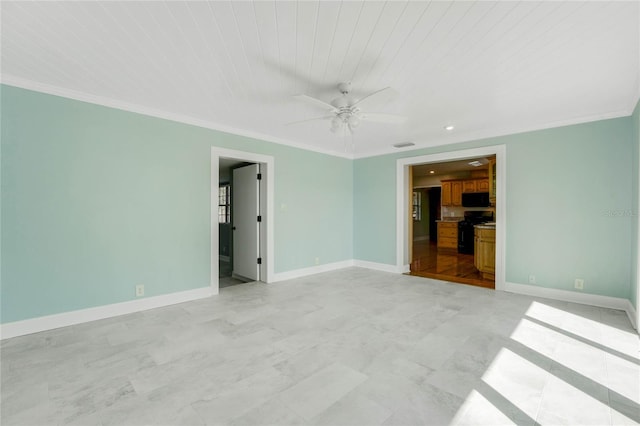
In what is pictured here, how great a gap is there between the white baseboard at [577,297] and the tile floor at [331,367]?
0.21 meters

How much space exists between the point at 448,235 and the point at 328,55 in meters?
8.26

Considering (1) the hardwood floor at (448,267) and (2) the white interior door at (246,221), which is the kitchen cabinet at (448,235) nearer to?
(1) the hardwood floor at (448,267)

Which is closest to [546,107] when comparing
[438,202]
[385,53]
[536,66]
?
[536,66]

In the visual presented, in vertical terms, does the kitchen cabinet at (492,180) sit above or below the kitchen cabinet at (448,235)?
above

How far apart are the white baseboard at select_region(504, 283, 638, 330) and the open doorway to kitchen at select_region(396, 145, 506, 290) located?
0.25 meters

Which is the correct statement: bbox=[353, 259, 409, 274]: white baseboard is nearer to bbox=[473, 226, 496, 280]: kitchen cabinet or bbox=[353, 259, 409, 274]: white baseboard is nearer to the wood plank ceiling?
bbox=[473, 226, 496, 280]: kitchen cabinet

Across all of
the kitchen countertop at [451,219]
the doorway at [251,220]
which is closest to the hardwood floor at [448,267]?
the kitchen countertop at [451,219]

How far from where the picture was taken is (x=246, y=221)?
5258mm

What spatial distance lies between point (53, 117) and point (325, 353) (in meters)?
3.66

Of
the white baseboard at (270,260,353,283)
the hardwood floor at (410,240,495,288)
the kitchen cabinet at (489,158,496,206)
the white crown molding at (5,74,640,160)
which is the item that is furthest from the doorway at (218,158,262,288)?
the kitchen cabinet at (489,158,496,206)

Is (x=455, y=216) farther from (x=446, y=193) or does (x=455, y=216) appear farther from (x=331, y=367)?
(x=331, y=367)

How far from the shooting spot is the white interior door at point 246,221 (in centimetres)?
503

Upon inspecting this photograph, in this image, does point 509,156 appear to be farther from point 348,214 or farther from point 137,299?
point 137,299

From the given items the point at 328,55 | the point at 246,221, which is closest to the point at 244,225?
the point at 246,221
